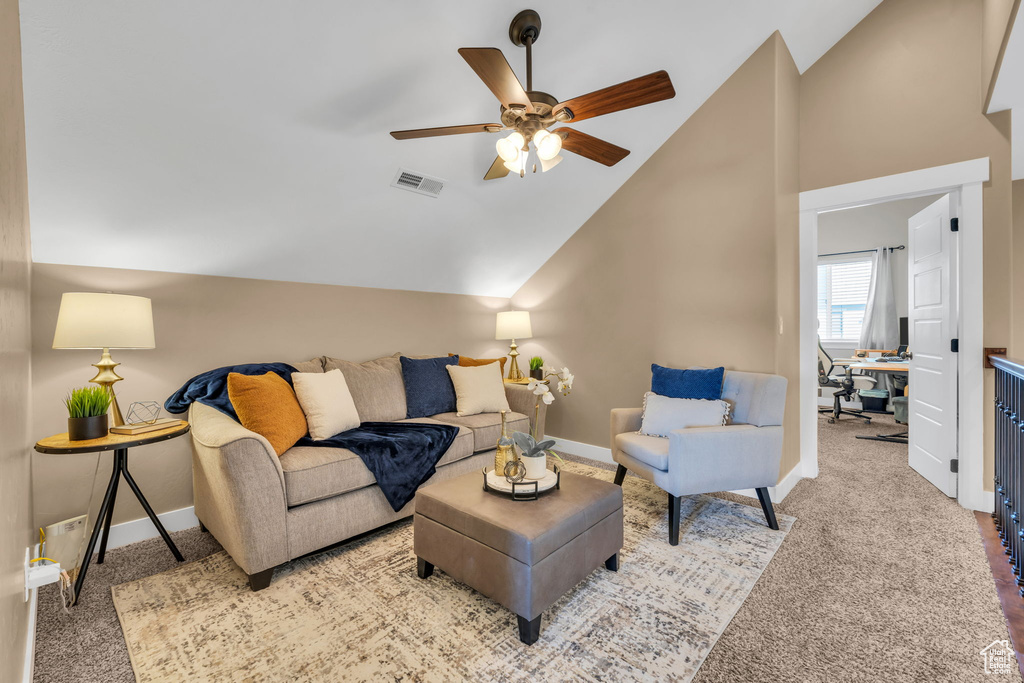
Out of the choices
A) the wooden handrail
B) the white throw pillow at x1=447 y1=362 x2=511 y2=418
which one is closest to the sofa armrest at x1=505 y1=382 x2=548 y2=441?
the white throw pillow at x1=447 y1=362 x2=511 y2=418

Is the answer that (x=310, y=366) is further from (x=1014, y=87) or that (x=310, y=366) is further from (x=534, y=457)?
(x=1014, y=87)

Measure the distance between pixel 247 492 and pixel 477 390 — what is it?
186 centimetres

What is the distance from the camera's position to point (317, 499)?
2219 millimetres

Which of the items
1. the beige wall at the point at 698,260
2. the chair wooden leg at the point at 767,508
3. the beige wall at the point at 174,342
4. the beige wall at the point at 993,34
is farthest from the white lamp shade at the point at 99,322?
the beige wall at the point at 993,34

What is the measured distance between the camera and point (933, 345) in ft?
10.3

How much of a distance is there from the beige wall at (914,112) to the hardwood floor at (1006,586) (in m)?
0.51

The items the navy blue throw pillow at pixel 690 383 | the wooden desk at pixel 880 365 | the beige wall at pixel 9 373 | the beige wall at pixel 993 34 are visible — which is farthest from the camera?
the wooden desk at pixel 880 365

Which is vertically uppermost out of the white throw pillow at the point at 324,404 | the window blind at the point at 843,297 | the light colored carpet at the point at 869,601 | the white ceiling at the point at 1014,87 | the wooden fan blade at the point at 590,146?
the white ceiling at the point at 1014,87

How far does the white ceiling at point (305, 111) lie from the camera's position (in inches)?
68.7

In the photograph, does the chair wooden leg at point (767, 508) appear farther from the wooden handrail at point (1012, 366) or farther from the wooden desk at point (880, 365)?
the wooden desk at point (880, 365)

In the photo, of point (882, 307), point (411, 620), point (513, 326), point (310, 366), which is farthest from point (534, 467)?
point (882, 307)

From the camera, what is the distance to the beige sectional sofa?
196 cm

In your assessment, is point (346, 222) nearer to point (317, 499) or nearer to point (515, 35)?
point (515, 35)

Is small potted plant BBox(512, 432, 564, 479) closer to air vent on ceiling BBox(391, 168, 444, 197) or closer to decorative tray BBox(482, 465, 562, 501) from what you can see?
decorative tray BBox(482, 465, 562, 501)
